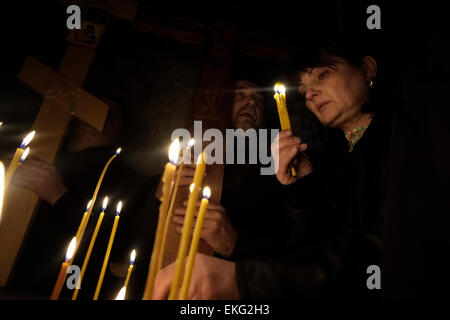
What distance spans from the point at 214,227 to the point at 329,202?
0.81 meters

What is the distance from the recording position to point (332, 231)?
4.72 ft

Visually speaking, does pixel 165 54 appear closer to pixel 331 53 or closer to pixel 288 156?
→ pixel 331 53

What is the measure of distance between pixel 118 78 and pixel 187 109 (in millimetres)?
644

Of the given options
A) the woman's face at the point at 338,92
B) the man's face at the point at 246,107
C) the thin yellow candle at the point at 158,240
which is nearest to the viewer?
the thin yellow candle at the point at 158,240

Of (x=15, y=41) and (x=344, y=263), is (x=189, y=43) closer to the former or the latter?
(x=15, y=41)

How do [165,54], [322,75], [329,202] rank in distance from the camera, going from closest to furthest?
[329,202], [322,75], [165,54]

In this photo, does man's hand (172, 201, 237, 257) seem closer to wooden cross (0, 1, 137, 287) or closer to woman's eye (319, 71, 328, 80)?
wooden cross (0, 1, 137, 287)

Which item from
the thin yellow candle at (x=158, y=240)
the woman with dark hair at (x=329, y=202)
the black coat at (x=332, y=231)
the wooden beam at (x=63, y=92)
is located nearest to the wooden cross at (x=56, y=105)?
the wooden beam at (x=63, y=92)

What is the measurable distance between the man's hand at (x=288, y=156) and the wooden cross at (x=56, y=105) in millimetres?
1244

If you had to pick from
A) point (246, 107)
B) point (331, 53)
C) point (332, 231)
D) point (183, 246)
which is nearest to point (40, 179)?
point (183, 246)

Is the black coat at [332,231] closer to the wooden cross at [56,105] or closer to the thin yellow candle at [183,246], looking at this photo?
the thin yellow candle at [183,246]

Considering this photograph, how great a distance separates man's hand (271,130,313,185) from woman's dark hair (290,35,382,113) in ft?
2.38

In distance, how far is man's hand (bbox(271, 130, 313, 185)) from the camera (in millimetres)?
1433

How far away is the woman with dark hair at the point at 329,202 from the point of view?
1.10 metres
